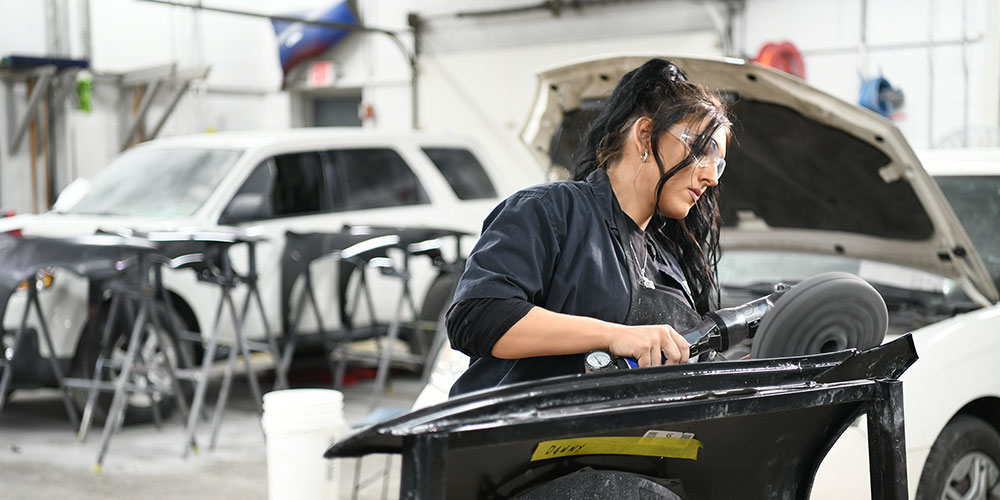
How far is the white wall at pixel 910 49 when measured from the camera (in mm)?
8359

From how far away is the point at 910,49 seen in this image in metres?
8.73

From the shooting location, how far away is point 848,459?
3109 millimetres

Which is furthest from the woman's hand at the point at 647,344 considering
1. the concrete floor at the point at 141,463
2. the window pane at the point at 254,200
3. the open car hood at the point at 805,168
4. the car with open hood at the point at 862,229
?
the window pane at the point at 254,200

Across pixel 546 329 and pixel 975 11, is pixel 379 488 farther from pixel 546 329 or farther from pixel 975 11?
pixel 975 11

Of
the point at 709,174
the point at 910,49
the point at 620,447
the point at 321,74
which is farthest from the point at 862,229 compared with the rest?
the point at 321,74

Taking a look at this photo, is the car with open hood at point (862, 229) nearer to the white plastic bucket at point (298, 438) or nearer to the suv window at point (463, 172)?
the white plastic bucket at point (298, 438)

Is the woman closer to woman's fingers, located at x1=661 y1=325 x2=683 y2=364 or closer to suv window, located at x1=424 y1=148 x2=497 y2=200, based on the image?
→ woman's fingers, located at x1=661 y1=325 x2=683 y2=364

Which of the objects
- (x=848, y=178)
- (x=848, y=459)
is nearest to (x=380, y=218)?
(x=848, y=178)

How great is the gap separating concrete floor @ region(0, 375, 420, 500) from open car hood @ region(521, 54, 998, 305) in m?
1.61

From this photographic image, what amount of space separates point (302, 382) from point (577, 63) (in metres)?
4.70

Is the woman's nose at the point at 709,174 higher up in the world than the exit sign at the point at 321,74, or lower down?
lower down

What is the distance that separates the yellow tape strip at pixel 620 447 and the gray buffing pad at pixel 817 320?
1.33ft

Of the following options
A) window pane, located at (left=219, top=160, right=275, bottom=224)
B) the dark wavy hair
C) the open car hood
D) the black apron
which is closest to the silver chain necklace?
the black apron

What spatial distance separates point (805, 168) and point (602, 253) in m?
2.19
